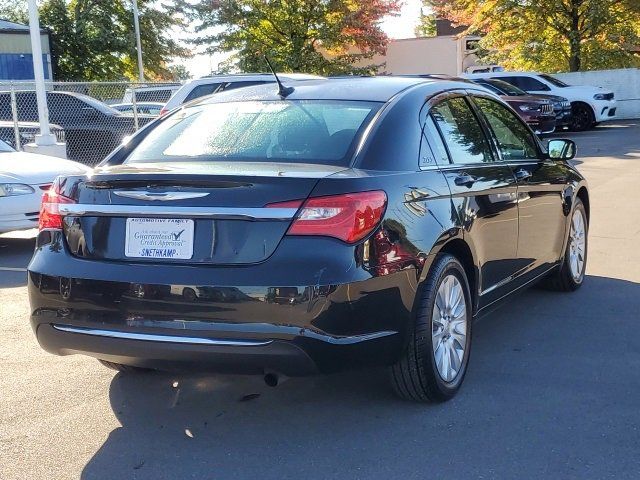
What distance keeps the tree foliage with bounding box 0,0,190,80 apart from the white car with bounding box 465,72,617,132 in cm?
1534

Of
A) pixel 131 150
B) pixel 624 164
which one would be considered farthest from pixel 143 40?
pixel 131 150

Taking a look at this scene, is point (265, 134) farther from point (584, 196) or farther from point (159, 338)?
point (584, 196)

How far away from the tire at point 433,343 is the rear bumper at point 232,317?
15 cm

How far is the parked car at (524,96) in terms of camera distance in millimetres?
20812

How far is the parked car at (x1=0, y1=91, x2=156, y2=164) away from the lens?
50.8 feet

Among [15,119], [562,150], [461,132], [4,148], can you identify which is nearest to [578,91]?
[15,119]

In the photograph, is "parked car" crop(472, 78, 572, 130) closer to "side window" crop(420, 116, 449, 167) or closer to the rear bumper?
"side window" crop(420, 116, 449, 167)

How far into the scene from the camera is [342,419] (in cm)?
406

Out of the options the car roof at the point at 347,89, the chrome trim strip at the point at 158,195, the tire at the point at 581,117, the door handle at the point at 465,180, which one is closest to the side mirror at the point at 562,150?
the car roof at the point at 347,89

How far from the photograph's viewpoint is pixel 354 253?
354 centimetres

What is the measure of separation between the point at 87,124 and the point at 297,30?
12.8 meters

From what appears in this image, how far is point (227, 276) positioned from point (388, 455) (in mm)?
1046

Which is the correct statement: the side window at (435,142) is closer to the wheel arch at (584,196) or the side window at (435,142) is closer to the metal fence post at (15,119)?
the wheel arch at (584,196)

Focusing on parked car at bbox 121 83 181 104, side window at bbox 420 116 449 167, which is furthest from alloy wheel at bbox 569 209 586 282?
parked car at bbox 121 83 181 104
